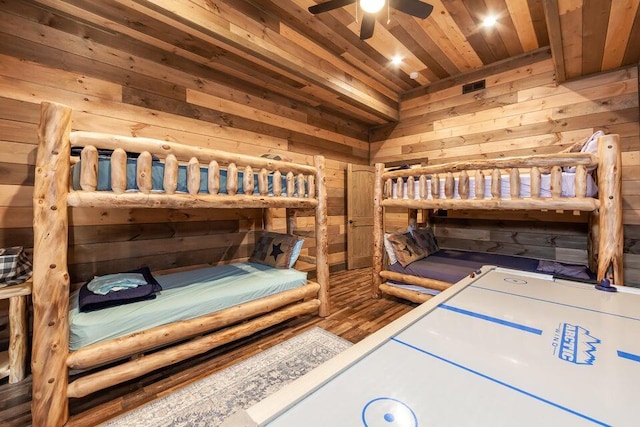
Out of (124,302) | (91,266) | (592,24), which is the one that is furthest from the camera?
(91,266)

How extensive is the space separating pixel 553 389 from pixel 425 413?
14.1 inches

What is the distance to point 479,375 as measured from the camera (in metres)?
0.74

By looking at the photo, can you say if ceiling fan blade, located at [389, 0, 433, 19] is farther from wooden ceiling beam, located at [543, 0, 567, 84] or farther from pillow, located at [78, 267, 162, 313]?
pillow, located at [78, 267, 162, 313]

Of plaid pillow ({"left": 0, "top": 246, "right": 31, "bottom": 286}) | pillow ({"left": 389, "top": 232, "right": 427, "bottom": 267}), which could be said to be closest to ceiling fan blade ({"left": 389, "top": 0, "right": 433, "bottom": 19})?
pillow ({"left": 389, "top": 232, "right": 427, "bottom": 267})

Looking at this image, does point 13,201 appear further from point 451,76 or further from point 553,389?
point 451,76

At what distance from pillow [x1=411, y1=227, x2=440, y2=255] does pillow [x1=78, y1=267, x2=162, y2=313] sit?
276 cm

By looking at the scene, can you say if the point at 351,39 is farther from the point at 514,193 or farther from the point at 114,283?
the point at 114,283

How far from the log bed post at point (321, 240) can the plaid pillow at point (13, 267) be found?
2.15 metres

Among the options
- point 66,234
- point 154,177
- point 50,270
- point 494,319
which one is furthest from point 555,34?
point 50,270

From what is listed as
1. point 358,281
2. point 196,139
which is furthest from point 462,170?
point 196,139

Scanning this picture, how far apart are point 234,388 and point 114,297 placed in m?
0.94

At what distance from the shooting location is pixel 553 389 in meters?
0.69

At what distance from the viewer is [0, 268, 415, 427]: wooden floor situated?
1.51 metres

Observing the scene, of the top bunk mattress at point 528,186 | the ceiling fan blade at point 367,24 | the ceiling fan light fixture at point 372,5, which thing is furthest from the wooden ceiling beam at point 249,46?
the top bunk mattress at point 528,186
